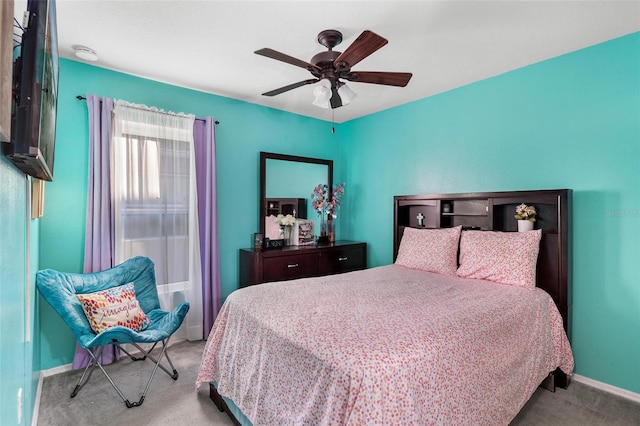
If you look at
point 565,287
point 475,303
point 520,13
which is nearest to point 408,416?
point 475,303

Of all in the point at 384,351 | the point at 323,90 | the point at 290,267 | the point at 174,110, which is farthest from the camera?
the point at 290,267

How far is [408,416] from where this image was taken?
131 centimetres

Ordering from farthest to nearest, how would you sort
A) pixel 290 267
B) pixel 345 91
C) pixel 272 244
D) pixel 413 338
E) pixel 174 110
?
pixel 272 244 → pixel 290 267 → pixel 174 110 → pixel 345 91 → pixel 413 338

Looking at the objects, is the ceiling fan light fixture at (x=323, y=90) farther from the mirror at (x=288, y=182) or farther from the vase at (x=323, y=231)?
the vase at (x=323, y=231)

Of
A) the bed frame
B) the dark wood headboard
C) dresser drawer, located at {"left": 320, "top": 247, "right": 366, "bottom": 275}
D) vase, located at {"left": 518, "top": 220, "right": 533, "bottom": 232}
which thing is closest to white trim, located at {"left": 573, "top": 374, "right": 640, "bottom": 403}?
the bed frame

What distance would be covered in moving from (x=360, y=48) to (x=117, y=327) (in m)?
2.29

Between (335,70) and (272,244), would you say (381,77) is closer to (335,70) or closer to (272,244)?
(335,70)

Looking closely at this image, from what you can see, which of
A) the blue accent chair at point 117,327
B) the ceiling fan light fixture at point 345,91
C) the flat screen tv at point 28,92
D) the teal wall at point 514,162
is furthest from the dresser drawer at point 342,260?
the flat screen tv at point 28,92

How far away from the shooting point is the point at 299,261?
12.6 ft

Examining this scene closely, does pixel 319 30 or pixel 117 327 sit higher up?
pixel 319 30

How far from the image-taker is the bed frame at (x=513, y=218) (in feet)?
8.55

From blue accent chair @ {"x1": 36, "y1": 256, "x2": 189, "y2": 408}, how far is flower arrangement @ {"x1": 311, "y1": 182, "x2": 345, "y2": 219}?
2129mm

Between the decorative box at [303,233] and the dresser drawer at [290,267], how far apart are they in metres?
0.34

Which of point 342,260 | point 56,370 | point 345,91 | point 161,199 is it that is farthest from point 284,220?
point 56,370
